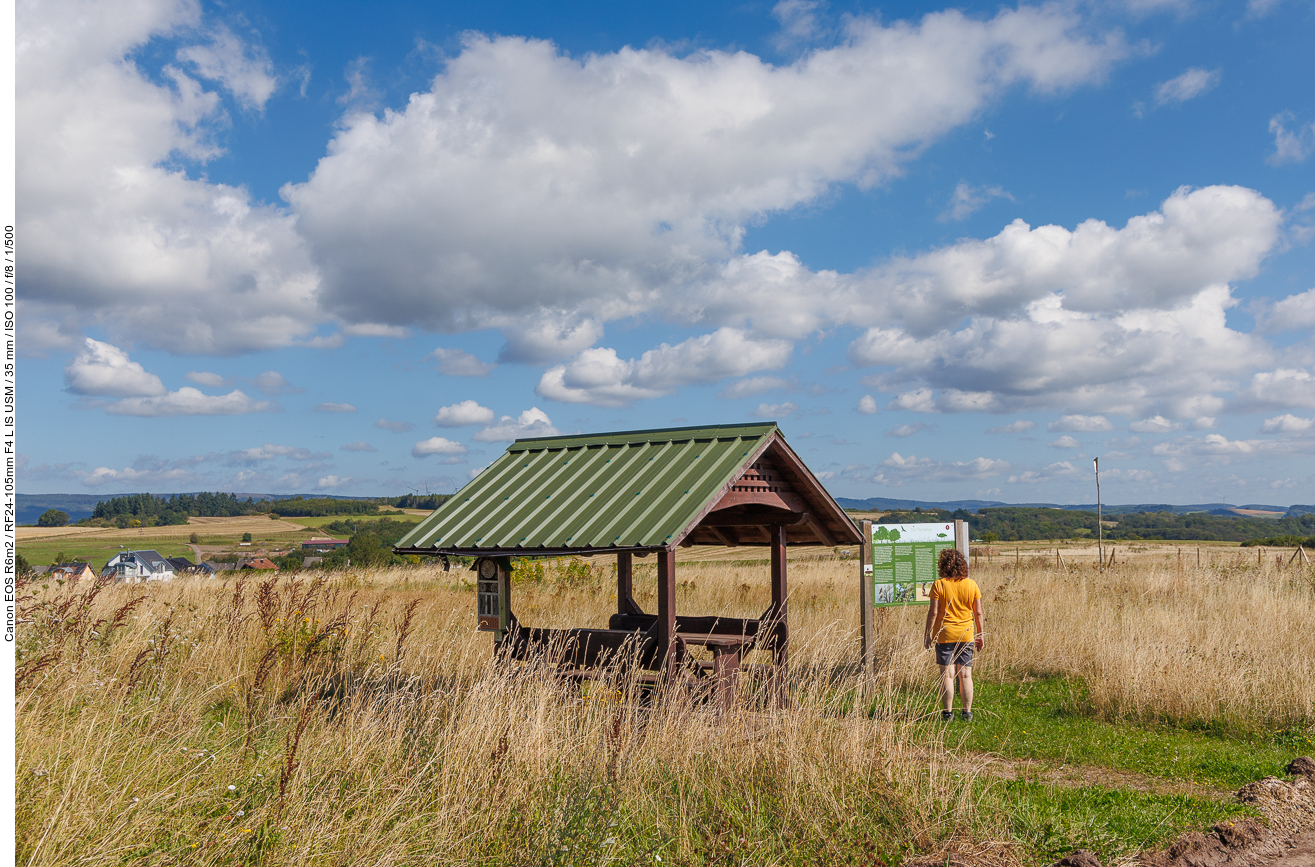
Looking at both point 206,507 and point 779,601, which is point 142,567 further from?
point 206,507

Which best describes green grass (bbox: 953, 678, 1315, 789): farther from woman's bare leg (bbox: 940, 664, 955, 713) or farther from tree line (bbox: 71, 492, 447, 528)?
tree line (bbox: 71, 492, 447, 528)

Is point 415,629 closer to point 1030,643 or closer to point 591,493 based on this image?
point 591,493

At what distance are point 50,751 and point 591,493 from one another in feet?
15.1

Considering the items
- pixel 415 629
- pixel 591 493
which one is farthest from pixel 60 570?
pixel 591 493

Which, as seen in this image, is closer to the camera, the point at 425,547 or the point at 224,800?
the point at 224,800

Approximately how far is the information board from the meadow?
4.58 feet

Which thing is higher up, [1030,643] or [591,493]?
[591,493]

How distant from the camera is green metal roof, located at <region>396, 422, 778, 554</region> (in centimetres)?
747

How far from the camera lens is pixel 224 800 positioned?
466 cm

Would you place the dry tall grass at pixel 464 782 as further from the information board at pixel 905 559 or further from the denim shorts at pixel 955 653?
the information board at pixel 905 559

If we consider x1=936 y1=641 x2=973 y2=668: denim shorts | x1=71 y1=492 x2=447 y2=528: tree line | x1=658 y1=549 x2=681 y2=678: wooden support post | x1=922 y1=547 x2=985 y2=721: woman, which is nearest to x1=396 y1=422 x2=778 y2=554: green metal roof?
x1=658 y1=549 x2=681 y2=678: wooden support post

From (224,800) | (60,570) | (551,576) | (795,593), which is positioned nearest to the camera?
(224,800)

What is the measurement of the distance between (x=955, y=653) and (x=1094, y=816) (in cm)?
333

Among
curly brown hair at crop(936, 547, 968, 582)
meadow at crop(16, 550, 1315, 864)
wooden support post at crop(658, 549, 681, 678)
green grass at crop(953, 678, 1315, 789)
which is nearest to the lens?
meadow at crop(16, 550, 1315, 864)
